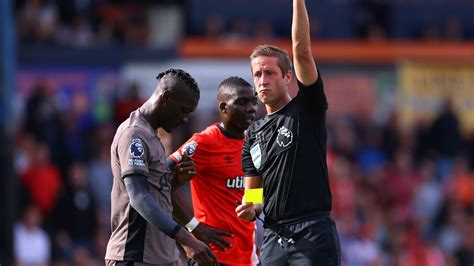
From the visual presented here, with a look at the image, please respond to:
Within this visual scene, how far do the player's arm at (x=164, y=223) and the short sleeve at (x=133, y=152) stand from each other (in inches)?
5.0

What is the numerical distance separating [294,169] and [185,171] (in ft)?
3.03

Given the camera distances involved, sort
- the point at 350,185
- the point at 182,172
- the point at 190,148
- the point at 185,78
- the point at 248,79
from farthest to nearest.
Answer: the point at 248,79
the point at 350,185
the point at 190,148
the point at 182,172
the point at 185,78

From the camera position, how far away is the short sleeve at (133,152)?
7121 mm

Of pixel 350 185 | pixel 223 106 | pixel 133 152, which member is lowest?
pixel 350 185

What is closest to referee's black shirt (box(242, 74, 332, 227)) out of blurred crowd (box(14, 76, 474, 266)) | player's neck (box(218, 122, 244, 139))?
player's neck (box(218, 122, 244, 139))

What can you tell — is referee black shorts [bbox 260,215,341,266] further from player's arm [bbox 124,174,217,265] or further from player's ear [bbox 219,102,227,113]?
player's ear [bbox 219,102,227,113]

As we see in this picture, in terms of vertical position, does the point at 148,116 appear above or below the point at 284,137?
above

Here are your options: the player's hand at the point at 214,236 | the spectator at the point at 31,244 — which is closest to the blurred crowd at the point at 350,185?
the spectator at the point at 31,244

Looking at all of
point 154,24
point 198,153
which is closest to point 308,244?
point 198,153

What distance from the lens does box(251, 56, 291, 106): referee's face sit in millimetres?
7473

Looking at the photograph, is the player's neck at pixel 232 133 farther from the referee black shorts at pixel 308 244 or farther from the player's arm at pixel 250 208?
the referee black shorts at pixel 308 244

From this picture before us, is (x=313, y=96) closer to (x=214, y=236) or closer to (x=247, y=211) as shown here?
(x=247, y=211)

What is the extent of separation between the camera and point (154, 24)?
21.2 metres

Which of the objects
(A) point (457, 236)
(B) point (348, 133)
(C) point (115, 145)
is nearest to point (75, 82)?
(B) point (348, 133)
